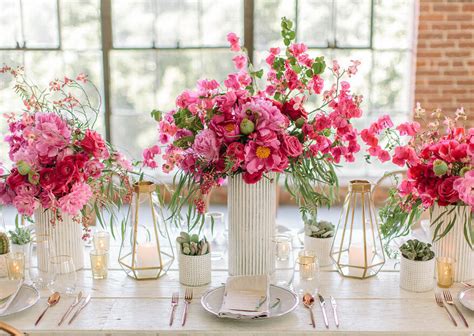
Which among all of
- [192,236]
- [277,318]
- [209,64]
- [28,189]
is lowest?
[277,318]

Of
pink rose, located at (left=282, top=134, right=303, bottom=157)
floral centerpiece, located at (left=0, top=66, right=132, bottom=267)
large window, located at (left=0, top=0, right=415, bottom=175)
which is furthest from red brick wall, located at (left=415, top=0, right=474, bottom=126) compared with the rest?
floral centerpiece, located at (left=0, top=66, right=132, bottom=267)

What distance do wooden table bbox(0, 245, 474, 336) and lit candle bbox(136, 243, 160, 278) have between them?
0.03m

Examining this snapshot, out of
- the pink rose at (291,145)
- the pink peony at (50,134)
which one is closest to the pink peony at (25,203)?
the pink peony at (50,134)

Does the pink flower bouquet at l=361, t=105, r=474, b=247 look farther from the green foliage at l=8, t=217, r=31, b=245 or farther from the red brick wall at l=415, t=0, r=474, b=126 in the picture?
the red brick wall at l=415, t=0, r=474, b=126

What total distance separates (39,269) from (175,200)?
1.38 ft

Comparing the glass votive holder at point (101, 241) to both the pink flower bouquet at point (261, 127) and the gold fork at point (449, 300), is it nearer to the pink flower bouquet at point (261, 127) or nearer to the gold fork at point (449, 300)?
the pink flower bouquet at point (261, 127)

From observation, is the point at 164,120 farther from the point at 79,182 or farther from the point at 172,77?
the point at 172,77

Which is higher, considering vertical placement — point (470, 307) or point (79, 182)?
point (79, 182)

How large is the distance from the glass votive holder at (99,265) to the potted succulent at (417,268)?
817 millimetres

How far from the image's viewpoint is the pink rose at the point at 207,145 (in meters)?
1.60

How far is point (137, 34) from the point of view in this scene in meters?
4.74

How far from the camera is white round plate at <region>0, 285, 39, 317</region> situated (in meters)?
1.57

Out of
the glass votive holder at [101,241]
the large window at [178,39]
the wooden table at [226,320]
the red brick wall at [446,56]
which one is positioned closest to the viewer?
the wooden table at [226,320]

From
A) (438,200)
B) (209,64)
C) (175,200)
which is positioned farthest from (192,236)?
(209,64)
